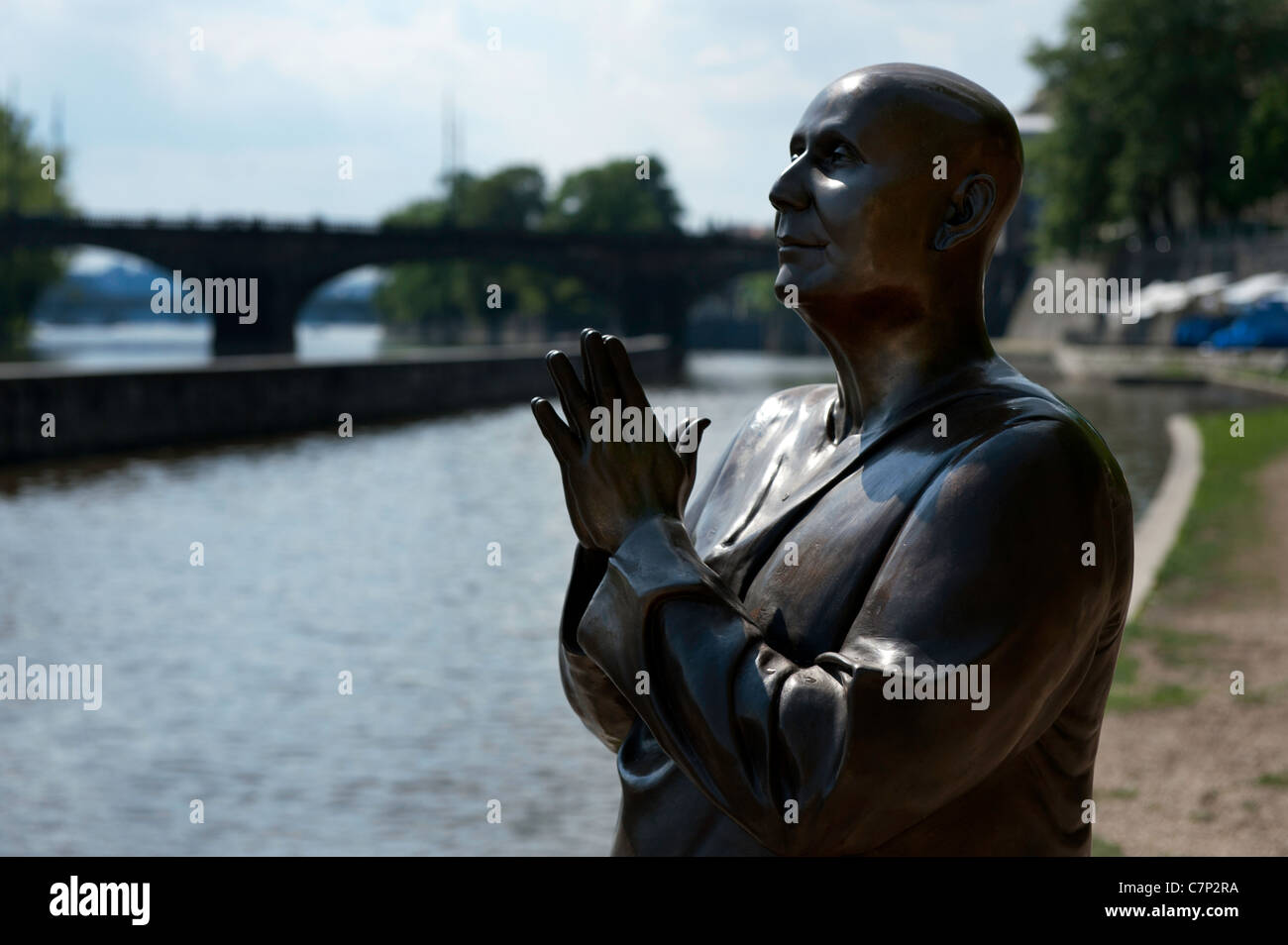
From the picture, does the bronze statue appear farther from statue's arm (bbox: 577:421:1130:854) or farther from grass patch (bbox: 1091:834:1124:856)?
grass patch (bbox: 1091:834:1124:856)

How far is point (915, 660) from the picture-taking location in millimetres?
Result: 1782

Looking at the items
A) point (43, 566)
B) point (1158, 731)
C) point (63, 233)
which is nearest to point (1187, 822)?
point (1158, 731)

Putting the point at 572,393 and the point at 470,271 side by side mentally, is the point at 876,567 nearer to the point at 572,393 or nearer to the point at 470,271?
the point at 572,393

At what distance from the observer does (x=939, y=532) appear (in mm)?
1830

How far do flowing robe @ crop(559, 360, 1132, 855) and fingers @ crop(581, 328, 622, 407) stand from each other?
16 centimetres

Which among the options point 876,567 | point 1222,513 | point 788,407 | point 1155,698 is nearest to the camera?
point 876,567

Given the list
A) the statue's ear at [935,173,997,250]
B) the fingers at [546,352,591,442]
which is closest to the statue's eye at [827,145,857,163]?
the statue's ear at [935,173,997,250]

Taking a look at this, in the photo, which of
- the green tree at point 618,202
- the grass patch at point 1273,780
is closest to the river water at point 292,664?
the grass patch at point 1273,780

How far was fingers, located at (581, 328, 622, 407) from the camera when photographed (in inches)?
75.4

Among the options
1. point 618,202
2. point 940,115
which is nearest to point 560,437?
point 940,115

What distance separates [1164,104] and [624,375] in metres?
58.3

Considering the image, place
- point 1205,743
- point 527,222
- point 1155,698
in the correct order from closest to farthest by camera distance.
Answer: point 1205,743
point 1155,698
point 527,222

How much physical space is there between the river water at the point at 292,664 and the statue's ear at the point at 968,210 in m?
5.81
